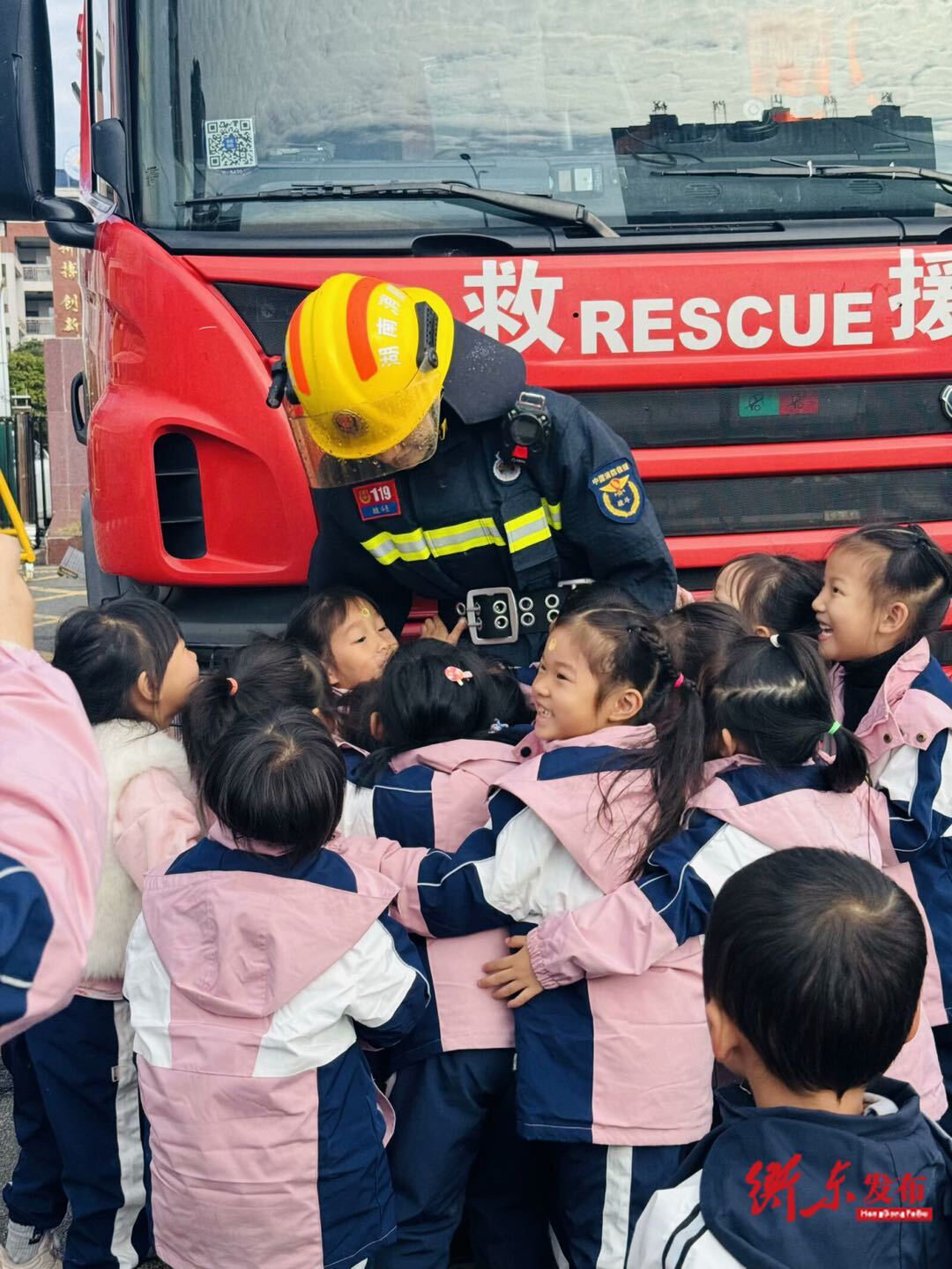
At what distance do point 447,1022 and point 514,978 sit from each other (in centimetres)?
15

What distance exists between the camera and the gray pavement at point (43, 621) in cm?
320

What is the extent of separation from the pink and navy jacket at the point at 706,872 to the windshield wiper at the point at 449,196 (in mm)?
1585

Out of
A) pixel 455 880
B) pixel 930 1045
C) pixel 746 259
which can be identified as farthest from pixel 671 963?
pixel 746 259

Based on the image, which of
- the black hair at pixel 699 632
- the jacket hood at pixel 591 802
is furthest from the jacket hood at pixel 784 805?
the black hair at pixel 699 632

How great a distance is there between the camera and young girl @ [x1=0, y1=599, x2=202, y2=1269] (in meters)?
2.57

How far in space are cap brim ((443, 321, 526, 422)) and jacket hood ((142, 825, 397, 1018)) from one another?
3.79 ft

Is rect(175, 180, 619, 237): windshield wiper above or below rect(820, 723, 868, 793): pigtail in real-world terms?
above

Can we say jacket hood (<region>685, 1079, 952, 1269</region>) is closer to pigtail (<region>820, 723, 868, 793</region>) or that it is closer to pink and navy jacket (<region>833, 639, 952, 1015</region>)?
pigtail (<region>820, 723, 868, 793</region>)

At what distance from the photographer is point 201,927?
2.23 metres

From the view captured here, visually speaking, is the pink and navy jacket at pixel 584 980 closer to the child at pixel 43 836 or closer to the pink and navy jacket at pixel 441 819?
the pink and navy jacket at pixel 441 819

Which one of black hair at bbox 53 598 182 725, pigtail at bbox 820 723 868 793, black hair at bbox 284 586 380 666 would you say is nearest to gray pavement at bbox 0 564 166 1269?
black hair at bbox 53 598 182 725

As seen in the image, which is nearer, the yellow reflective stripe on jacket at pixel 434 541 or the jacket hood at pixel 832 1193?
the jacket hood at pixel 832 1193

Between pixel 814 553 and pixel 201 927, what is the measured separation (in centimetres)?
213

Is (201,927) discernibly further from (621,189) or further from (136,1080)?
(621,189)
